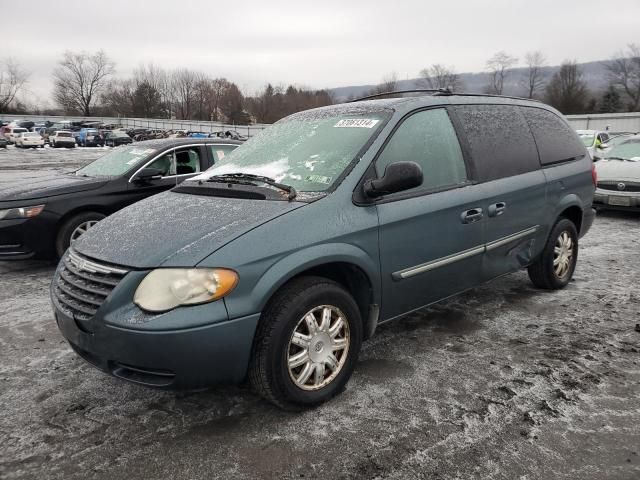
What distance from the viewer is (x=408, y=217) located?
10.5ft

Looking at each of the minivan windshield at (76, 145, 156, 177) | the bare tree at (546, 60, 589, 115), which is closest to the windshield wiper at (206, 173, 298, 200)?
the minivan windshield at (76, 145, 156, 177)

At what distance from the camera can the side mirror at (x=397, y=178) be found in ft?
9.43

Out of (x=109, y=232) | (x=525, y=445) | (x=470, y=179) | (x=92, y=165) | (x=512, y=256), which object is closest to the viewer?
(x=525, y=445)

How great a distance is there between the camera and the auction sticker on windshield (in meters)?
3.34

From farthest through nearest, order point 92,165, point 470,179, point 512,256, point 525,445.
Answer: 1. point 92,165
2. point 512,256
3. point 470,179
4. point 525,445

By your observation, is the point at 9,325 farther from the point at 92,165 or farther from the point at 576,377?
the point at 576,377

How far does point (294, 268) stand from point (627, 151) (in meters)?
9.71

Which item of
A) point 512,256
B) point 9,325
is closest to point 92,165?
point 9,325

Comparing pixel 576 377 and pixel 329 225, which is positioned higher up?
pixel 329 225

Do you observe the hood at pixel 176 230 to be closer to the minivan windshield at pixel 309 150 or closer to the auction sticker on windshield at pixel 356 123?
the minivan windshield at pixel 309 150

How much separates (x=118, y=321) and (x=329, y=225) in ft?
3.94

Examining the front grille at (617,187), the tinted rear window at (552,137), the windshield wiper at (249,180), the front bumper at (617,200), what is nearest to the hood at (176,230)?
the windshield wiper at (249,180)

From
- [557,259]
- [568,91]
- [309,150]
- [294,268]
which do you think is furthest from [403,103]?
[568,91]

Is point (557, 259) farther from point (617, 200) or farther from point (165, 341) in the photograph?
point (617, 200)
